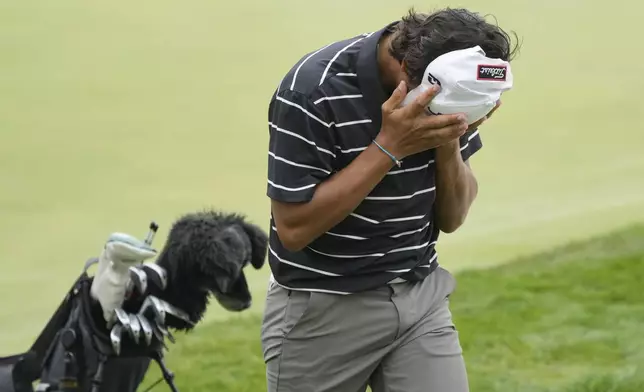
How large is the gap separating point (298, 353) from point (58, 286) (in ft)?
4.97

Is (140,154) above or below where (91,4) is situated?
below

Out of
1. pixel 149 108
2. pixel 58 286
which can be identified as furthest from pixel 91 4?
pixel 58 286

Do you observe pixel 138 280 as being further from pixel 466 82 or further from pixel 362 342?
pixel 466 82

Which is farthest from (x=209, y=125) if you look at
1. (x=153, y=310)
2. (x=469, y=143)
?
(x=469, y=143)

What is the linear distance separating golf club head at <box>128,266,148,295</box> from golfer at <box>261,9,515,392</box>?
28cm

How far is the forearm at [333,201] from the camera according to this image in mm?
1523

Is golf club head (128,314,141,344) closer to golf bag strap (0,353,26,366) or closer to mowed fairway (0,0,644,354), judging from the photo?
golf bag strap (0,353,26,366)

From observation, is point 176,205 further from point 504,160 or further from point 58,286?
point 504,160

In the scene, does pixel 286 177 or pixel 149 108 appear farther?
pixel 149 108

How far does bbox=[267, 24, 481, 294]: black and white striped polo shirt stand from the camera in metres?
1.55

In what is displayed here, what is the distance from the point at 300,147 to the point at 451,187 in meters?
0.31

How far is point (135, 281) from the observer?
1.91 metres

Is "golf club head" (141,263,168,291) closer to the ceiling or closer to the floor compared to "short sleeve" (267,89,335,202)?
closer to the floor

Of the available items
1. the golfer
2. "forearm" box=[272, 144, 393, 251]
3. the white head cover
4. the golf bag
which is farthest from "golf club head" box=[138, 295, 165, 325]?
the white head cover
